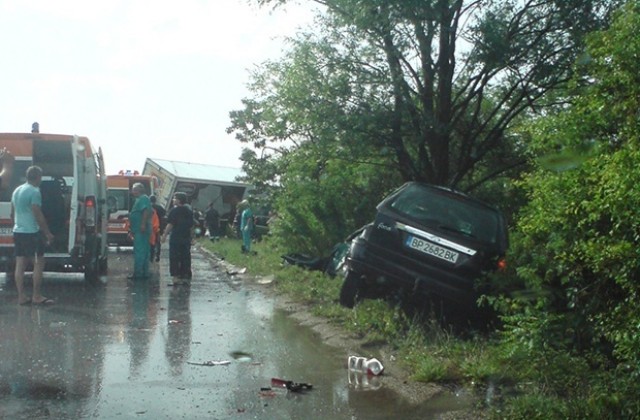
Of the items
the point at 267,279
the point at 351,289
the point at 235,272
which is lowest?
the point at 235,272

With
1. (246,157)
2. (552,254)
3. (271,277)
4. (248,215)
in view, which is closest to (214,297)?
(271,277)

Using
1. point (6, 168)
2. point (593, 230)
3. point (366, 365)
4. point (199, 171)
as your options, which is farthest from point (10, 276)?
point (199, 171)

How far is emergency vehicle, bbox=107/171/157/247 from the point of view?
108 ft

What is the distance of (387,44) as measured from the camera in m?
15.7

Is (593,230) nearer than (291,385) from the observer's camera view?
→ Yes

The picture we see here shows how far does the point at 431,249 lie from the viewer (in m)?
11.4

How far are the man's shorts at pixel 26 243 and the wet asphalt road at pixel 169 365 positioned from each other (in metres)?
0.75

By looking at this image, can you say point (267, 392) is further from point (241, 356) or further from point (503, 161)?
point (503, 161)

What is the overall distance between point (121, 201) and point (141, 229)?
50.6 feet

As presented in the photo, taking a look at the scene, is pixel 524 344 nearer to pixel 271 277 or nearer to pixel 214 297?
pixel 214 297

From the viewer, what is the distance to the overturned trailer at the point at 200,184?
5041 cm

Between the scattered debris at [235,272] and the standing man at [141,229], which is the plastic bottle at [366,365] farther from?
the scattered debris at [235,272]

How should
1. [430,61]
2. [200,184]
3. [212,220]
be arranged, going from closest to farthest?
[430,61]
[212,220]
[200,184]

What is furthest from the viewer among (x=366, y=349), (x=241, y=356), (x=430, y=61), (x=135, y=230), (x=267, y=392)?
(x=135, y=230)
